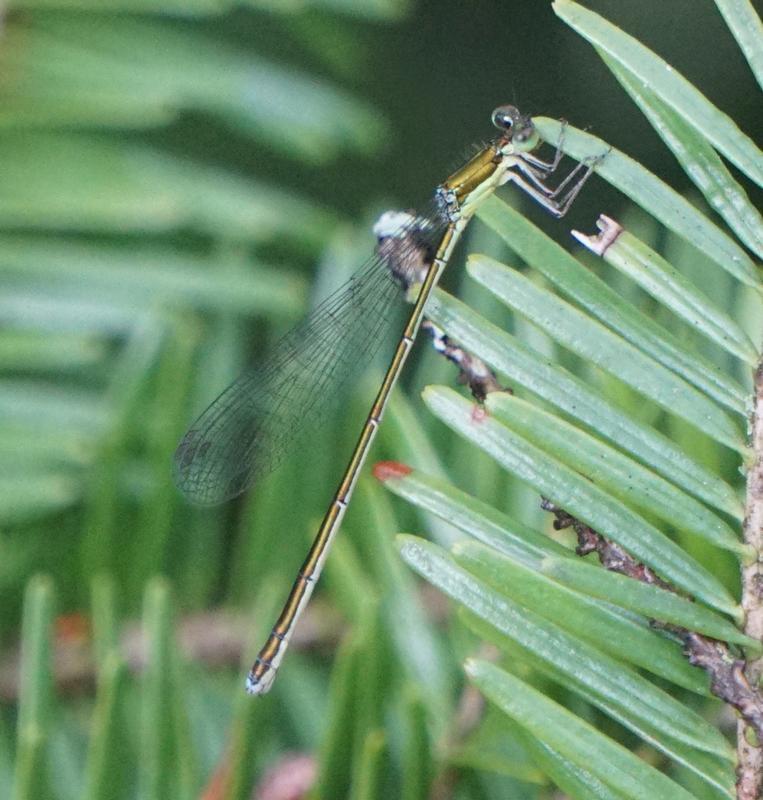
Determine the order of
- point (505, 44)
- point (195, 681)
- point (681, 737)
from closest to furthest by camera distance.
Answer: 1. point (681, 737)
2. point (195, 681)
3. point (505, 44)

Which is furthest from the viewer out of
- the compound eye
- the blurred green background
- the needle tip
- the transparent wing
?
the compound eye

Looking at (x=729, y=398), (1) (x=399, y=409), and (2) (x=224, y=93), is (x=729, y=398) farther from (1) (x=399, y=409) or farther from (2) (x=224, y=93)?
(2) (x=224, y=93)

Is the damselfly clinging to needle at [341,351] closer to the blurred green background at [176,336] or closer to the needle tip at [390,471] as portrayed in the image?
the blurred green background at [176,336]

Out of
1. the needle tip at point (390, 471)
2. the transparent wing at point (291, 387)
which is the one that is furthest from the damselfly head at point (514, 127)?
the needle tip at point (390, 471)

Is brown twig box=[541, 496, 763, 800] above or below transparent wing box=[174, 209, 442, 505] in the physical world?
below

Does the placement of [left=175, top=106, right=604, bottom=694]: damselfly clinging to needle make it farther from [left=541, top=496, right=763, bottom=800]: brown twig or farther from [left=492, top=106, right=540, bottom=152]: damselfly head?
[left=541, top=496, right=763, bottom=800]: brown twig

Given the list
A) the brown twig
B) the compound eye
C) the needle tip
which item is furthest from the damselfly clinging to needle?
the brown twig

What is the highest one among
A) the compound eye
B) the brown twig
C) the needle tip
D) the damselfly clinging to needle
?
the compound eye

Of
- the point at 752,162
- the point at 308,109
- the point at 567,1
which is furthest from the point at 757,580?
the point at 308,109
